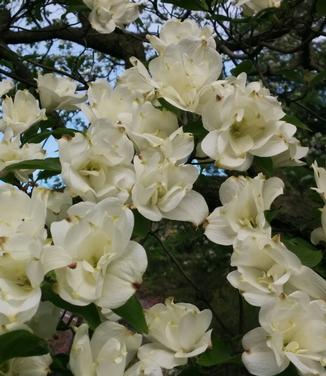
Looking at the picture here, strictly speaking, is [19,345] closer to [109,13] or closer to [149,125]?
[149,125]

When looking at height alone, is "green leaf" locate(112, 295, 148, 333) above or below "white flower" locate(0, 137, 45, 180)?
below

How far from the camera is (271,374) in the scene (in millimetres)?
713

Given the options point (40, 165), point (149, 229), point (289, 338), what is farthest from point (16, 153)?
point (289, 338)

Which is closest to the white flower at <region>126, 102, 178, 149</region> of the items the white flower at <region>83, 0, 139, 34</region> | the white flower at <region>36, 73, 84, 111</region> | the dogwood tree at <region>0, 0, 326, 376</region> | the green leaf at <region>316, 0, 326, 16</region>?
the dogwood tree at <region>0, 0, 326, 376</region>

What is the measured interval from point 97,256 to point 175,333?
0.14 meters

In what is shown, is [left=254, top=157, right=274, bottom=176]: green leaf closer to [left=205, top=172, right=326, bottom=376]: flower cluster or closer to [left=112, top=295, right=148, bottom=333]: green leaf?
[left=205, top=172, right=326, bottom=376]: flower cluster

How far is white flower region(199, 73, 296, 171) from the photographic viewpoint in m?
0.83

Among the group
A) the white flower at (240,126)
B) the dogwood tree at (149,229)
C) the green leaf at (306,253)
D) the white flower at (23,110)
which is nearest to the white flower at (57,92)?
the white flower at (23,110)

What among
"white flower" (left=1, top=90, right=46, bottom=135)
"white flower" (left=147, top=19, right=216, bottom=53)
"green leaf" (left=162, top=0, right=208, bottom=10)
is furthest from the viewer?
"green leaf" (left=162, top=0, right=208, bottom=10)

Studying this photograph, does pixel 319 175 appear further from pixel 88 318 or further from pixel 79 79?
pixel 79 79

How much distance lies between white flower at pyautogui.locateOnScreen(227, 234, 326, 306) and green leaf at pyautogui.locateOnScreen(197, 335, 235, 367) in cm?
8

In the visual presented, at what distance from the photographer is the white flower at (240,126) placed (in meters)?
0.83

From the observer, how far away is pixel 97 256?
0.70m

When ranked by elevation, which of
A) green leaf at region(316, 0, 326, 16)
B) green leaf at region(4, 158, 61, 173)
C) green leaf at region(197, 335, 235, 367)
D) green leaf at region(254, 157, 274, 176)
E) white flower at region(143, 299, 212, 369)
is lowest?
green leaf at region(197, 335, 235, 367)
